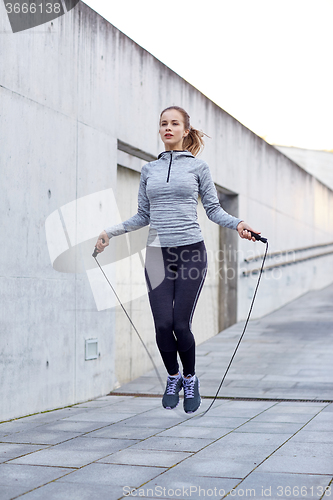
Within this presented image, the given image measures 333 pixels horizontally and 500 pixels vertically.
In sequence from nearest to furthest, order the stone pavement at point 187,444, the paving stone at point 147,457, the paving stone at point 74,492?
the paving stone at point 74,492 < the stone pavement at point 187,444 < the paving stone at point 147,457

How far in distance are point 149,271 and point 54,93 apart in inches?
114

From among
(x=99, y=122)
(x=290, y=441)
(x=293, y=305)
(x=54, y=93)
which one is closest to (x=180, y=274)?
(x=290, y=441)

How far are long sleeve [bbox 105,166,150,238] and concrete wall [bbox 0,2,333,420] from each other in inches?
64.9

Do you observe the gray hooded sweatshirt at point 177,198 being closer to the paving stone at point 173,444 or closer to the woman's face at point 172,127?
the woman's face at point 172,127

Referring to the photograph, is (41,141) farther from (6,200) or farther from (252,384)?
(252,384)

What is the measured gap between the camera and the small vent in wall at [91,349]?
6.40m

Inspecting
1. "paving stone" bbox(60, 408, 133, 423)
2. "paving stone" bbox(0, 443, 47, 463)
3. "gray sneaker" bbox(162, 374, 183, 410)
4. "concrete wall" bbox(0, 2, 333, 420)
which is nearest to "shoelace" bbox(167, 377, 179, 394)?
"gray sneaker" bbox(162, 374, 183, 410)

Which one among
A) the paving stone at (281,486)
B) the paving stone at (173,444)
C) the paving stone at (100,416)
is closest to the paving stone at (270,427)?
the paving stone at (173,444)

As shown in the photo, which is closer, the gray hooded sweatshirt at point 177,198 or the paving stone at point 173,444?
the gray hooded sweatshirt at point 177,198

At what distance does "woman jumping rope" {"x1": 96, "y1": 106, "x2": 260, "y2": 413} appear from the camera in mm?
3578

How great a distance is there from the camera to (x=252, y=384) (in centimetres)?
691

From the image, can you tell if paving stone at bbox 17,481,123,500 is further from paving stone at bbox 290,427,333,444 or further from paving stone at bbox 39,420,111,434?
paving stone at bbox 290,427,333,444

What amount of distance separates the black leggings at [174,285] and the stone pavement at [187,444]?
75 cm

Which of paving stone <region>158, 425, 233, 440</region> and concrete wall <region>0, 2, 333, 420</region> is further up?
concrete wall <region>0, 2, 333, 420</region>
